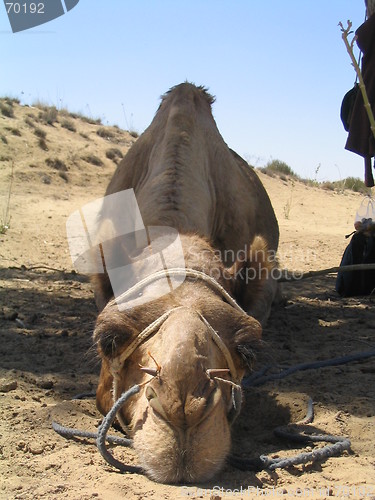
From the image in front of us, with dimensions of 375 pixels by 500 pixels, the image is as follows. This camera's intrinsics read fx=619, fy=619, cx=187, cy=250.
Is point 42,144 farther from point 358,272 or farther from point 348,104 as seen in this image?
point 348,104

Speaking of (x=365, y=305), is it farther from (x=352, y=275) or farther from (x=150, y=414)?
(x=150, y=414)

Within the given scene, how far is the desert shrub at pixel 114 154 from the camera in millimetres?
18875

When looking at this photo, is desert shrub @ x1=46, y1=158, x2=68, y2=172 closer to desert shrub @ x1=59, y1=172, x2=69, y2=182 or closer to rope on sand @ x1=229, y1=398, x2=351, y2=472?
desert shrub @ x1=59, y1=172, x2=69, y2=182

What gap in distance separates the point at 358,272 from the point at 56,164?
10998 millimetres

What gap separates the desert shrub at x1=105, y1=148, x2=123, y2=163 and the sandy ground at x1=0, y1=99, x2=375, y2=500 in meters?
7.27

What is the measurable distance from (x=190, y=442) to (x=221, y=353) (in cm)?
56

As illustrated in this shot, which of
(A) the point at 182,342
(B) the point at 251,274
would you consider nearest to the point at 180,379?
(A) the point at 182,342

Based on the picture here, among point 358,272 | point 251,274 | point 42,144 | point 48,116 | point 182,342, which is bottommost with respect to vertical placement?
point 358,272

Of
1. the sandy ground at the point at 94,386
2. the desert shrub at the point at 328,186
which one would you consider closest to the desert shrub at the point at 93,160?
the sandy ground at the point at 94,386

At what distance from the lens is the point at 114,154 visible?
1911 centimetres

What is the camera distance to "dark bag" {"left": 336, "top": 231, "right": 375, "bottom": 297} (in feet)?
24.2

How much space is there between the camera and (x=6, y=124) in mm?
18703

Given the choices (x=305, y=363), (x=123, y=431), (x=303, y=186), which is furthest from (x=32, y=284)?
(x=303, y=186)

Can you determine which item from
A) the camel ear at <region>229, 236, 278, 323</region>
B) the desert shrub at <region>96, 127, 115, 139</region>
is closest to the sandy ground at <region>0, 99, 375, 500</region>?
the camel ear at <region>229, 236, 278, 323</region>
